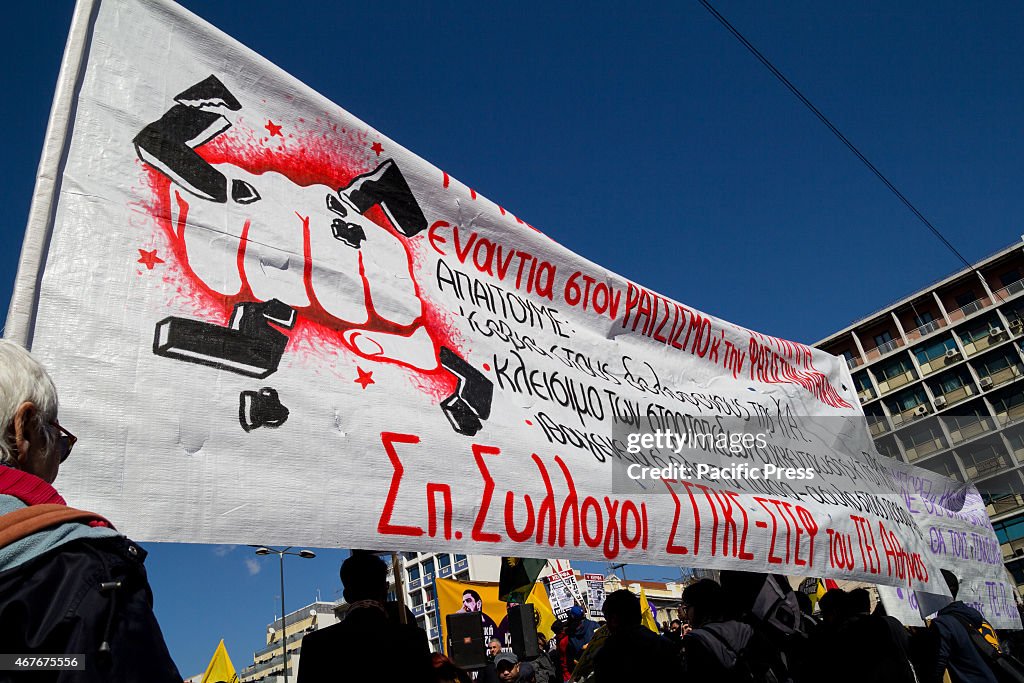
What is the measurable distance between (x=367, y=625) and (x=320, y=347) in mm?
945

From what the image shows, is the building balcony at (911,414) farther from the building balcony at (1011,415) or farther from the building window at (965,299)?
the building window at (965,299)

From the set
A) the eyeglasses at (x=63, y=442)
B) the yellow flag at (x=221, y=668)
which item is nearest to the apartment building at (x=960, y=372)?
the yellow flag at (x=221, y=668)

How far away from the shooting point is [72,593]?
0.86m

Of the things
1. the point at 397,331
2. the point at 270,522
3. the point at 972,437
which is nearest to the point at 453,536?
the point at 270,522

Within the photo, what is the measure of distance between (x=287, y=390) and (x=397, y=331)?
0.58 m

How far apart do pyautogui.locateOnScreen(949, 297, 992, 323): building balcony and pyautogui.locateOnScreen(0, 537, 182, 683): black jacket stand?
2136 inches

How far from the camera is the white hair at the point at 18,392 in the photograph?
1095 mm

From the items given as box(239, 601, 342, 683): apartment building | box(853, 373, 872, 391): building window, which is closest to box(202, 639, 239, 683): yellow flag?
box(853, 373, 872, 391): building window

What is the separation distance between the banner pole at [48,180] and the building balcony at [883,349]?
54670mm

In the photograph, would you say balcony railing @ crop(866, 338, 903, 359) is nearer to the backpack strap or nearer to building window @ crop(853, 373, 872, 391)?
building window @ crop(853, 373, 872, 391)

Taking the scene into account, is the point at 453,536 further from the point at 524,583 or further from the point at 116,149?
the point at 524,583

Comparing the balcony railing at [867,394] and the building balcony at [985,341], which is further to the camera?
the balcony railing at [867,394]

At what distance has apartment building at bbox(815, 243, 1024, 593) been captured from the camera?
42.8 meters

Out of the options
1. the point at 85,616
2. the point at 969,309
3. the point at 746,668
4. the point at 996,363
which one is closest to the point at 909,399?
the point at 996,363
